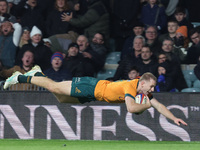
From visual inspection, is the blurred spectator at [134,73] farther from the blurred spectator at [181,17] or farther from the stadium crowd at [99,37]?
the blurred spectator at [181,17]

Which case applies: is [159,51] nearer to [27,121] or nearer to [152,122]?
[152,122]

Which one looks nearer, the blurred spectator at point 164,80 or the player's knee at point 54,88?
the player's knee at point 54,88

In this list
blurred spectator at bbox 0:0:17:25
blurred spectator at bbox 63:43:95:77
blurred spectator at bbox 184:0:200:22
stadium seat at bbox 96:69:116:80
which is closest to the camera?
blurred spectator at bbox 63:43:95:77

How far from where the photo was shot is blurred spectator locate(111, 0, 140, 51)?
45.8ft

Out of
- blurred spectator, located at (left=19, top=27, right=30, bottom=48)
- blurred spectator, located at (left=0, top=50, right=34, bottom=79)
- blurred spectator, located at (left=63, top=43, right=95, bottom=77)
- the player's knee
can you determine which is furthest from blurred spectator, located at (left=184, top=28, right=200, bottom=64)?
the player's knee

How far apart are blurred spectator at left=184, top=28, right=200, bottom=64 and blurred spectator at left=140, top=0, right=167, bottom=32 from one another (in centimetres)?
95

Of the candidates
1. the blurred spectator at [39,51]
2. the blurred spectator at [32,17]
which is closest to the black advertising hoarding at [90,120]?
the blurred spectator at [39,51]

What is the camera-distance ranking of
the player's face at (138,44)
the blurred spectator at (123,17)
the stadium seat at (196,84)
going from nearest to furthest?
the stadium seat at (196,84) → the player's face at (138,44) → the blurred spectator at (123,17)

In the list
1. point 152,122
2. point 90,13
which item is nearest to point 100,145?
point 152,122

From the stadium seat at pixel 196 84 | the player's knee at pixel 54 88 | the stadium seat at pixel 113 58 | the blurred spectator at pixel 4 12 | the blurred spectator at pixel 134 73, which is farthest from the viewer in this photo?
the blurred spectator at pixel 4 12

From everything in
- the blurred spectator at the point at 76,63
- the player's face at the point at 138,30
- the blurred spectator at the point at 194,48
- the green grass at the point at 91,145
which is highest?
the player's face at the point at 138,30

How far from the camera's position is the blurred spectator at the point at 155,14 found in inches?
538

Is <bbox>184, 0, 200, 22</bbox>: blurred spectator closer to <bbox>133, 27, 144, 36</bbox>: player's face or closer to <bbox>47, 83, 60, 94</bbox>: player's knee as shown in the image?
<bbox>133, 27, 144, 36</bbox>: player's face

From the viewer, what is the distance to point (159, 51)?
12797 millimetres
